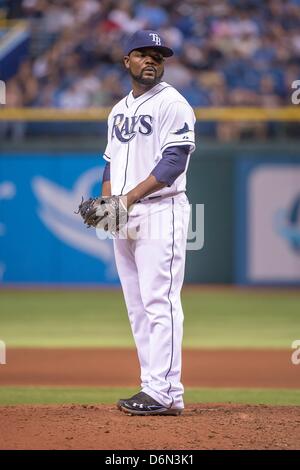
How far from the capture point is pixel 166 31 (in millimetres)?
14773

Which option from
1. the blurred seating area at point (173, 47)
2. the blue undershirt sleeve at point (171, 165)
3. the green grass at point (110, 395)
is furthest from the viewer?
the blurred seating area at point (173, 47)

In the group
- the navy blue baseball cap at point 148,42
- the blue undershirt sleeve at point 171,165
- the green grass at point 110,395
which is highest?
the navy blue baseball cap at point 148,42

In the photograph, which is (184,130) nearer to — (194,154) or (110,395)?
(110,395)

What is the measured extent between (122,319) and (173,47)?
5615 mm

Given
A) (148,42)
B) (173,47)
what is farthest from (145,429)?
(173,47)

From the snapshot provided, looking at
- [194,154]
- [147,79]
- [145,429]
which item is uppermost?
[194,154]

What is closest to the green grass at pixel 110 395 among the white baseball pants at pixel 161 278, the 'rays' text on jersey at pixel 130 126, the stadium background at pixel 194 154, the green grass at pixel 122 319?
the white baseball pants at pixel 161 278

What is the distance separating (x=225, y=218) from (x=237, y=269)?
0.77m

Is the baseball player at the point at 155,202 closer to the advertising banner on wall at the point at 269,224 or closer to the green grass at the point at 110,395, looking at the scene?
the green grass at the point at 110,395

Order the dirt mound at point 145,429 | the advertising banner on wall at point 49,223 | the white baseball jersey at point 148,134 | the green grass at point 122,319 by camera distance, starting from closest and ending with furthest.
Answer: the dirt mound at point 145,429 < the white baseball jersey at point 148,134 < the green grass at point 122,319 < the advertising banner on wall at point 49,223

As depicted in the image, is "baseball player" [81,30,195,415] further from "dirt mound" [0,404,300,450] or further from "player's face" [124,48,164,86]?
"dirt mound" [0,404,300,450]

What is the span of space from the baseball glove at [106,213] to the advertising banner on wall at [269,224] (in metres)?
Answer: 8.22

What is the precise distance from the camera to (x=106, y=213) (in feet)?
15.5

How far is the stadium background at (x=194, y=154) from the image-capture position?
42.4 ft
